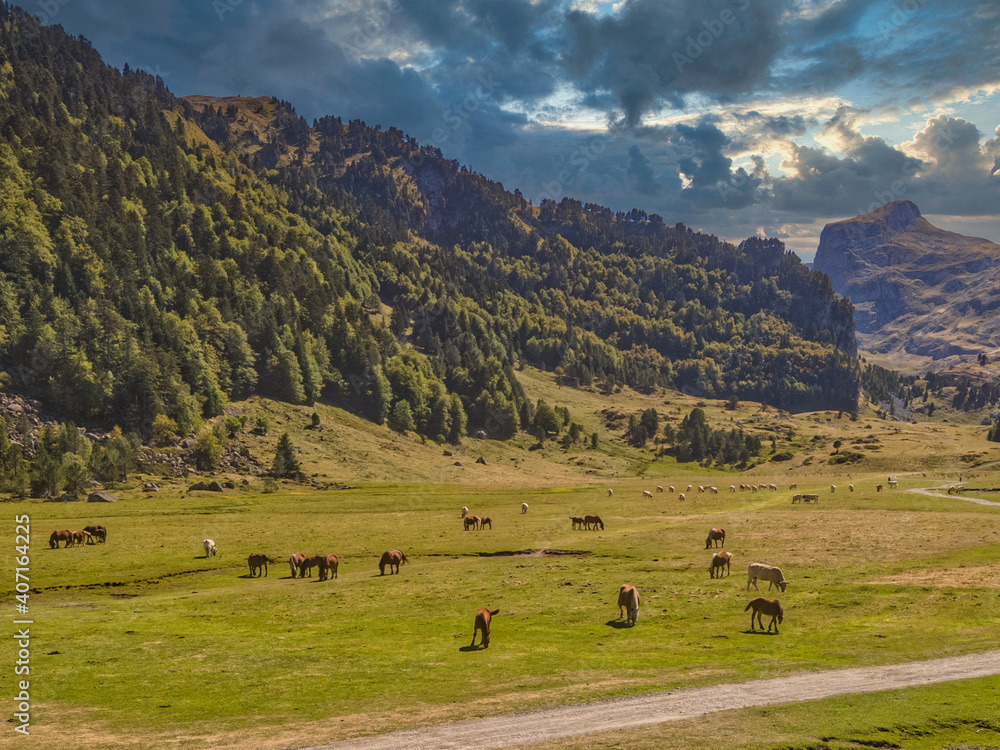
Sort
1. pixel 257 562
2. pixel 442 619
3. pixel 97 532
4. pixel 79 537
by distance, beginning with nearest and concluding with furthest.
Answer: pixel 442 619
pixel 257 562
pixel 79 537
pixel 97 532

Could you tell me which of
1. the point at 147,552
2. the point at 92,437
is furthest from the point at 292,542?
the point at 92,437

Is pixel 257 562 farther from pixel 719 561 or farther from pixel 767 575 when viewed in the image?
pixel 767 575

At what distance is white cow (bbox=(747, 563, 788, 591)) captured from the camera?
140 feet

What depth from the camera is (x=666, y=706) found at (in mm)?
25453

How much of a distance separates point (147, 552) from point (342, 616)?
3580 centimetres

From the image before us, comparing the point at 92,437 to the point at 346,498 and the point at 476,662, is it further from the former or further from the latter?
the point at 476,662

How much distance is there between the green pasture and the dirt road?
0.90 meters

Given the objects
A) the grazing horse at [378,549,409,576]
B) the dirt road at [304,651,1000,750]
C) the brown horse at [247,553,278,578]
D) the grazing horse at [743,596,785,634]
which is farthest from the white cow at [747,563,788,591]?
the brown horse at [247,553,278,578]

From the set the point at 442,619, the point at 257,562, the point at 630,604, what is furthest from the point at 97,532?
the point at 630,604

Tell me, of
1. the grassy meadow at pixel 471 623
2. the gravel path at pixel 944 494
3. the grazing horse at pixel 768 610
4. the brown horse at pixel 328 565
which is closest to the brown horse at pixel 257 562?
the grassy meadow at pixel 471 623

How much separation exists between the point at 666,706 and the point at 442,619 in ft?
58.0

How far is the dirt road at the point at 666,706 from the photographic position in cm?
2289

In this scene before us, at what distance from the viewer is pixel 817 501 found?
365 ft

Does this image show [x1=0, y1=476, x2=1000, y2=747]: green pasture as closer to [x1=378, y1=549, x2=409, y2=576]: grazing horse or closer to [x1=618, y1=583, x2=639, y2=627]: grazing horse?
[x1=618, y1=583, x2=639, y2=627]: grazing horse
